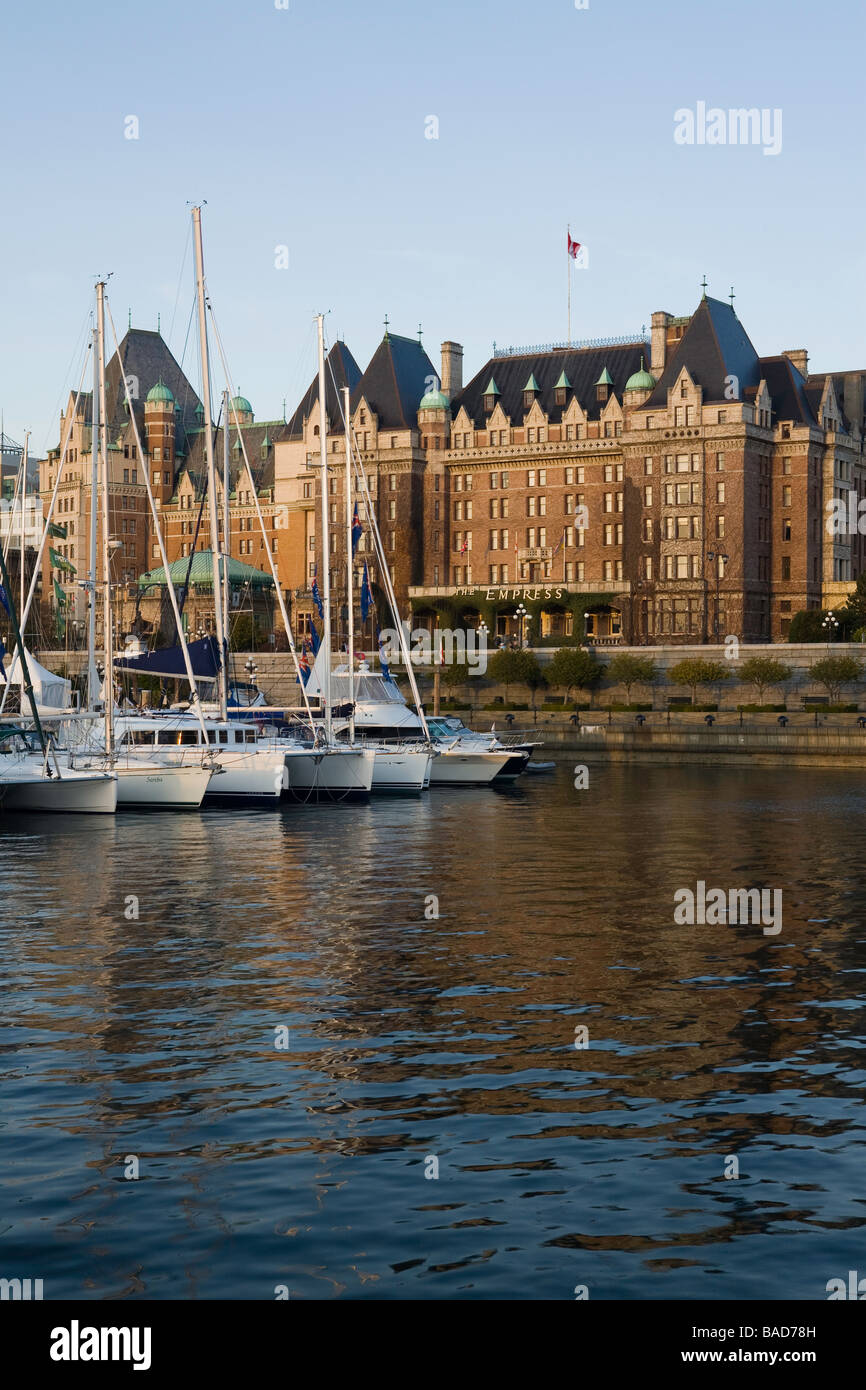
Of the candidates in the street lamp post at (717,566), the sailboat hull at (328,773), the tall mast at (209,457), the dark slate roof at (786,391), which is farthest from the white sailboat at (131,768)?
the dark slate roof at (786,391)

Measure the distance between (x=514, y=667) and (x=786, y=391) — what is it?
3391 centimetres

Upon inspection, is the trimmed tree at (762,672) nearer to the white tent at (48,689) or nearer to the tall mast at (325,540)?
the tall mast at (325,540)

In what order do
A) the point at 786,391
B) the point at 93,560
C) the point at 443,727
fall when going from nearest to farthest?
the point at 93,560
the point at 443,727
the point at 786,391

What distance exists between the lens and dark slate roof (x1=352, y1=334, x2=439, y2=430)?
13525 centimetres

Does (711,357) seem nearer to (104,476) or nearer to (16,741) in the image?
(104,476)

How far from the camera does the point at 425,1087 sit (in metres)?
17.6

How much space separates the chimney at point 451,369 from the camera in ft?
458

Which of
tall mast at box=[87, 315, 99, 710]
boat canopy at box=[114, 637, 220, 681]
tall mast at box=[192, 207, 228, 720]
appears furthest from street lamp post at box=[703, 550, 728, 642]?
tall mast at box=[87, 315, 99, 710]

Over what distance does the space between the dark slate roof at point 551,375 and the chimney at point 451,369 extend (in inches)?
40.9

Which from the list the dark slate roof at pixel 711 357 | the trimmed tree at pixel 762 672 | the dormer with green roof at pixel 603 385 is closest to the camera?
the trimmed tree at pixel 762 672

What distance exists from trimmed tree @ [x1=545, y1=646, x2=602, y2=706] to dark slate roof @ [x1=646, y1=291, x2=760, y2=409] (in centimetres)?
2558

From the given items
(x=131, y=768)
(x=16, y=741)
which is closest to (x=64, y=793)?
(x=131, y=768)

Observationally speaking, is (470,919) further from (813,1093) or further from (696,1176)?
(696,1176)
